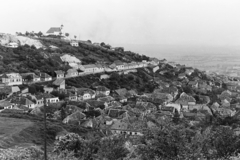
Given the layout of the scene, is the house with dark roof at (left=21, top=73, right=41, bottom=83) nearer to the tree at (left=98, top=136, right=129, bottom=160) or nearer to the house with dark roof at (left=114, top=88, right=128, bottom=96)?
the house with dark roof at (left=114, top=88, right=128, bottom=96)

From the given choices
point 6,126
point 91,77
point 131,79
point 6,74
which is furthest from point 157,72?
point 6,126

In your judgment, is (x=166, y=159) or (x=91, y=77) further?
(x=91, y=77)

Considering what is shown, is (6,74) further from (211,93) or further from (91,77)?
(211,93)

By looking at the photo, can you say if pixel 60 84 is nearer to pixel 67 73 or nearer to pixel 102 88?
pixel 102 88

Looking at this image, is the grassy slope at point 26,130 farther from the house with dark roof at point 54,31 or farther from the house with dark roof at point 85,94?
the house with dark roof at point 54,31

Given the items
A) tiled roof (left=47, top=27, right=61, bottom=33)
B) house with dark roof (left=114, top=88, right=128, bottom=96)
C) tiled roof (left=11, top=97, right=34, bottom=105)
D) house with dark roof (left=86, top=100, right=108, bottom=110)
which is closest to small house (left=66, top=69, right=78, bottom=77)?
house with dark roof (left=114, top=88, right=128, bottom=96)

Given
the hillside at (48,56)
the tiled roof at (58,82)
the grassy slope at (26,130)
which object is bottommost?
the grassy slope at (26,130)

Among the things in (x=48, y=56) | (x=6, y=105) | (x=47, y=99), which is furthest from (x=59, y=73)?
(x=6, y=105)

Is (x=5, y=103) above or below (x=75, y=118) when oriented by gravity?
above

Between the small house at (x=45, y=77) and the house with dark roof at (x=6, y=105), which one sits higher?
the small house at (x=45, y=77)

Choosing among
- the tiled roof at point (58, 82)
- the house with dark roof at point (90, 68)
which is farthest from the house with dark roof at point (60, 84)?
the house with dark roof at point (90, 68)

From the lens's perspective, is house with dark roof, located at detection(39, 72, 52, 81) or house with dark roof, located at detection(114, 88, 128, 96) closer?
house with dark roof, located at detection(114, 88, 128, 96)
